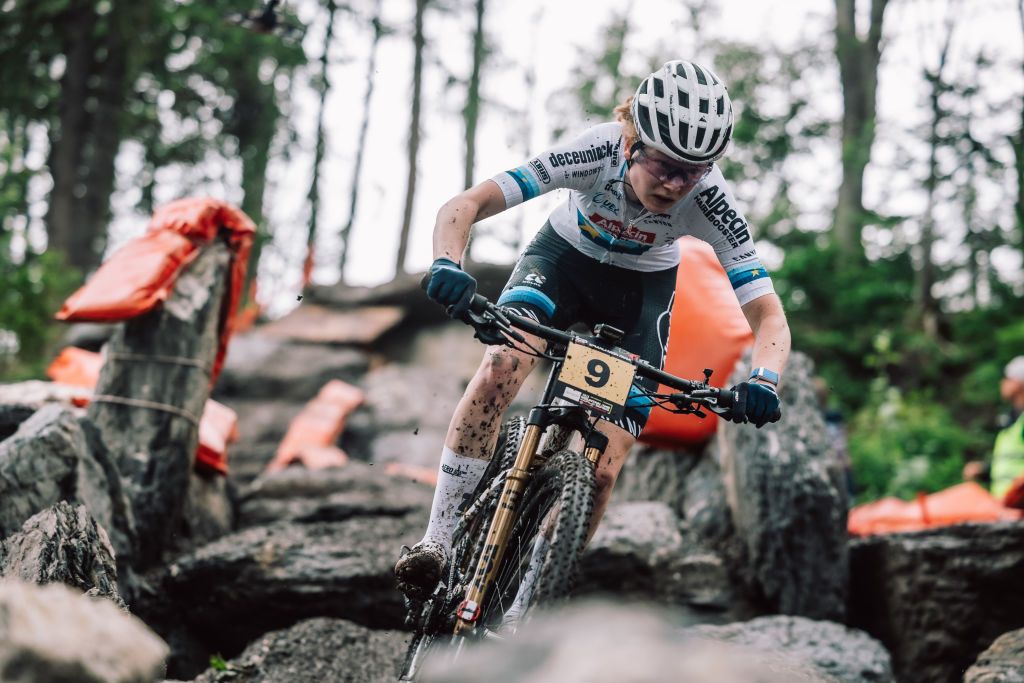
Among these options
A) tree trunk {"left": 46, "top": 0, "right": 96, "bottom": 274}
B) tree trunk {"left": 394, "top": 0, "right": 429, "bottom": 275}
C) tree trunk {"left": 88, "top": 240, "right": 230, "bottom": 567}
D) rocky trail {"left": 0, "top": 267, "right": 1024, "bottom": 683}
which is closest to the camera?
rocky trail {"left": 0, "top": 267, "right": 1024, "bottom": 683}

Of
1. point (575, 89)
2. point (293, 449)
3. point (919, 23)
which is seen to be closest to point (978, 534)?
point (293, 449)

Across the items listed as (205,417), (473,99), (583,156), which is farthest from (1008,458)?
(473,99)

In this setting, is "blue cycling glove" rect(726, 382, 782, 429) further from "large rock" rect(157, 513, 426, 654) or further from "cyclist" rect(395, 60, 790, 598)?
"large rock" rect(157, 513, 426, 654)

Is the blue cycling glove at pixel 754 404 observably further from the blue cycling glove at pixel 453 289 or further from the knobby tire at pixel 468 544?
the blue cycling glove at pixel 453 289

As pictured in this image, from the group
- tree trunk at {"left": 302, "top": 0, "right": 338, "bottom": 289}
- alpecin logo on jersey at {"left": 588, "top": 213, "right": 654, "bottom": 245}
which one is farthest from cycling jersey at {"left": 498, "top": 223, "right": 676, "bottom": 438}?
tree trunk at {"left": 302, "top": 0, "right": 338, "bottom": 289}

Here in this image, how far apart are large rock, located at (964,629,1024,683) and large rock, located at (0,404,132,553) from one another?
398 centimetres

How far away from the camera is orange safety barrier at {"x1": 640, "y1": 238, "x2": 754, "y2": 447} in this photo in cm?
680

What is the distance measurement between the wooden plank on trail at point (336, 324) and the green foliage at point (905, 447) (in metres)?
8.77

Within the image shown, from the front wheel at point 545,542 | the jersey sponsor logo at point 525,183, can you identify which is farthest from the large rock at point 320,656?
the jersey sponsor logo at point 525,183

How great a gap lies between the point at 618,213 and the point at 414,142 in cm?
1728

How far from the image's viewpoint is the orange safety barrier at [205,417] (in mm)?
6996

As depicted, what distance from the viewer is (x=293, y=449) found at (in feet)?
39.0

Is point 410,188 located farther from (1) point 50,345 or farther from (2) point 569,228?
(2) point 569,228

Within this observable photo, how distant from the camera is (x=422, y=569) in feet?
11.9
